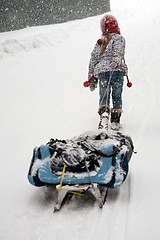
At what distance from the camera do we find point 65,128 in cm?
430

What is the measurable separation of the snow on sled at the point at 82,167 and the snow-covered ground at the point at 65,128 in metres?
0.22

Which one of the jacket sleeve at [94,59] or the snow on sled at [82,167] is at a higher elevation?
the jacket sleeve at [94,59]

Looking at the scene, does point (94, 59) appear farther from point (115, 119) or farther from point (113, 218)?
point (113, 218)

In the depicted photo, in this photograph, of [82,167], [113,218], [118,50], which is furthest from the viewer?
[118,50]

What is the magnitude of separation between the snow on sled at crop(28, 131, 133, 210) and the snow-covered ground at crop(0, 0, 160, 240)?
22 centimetres

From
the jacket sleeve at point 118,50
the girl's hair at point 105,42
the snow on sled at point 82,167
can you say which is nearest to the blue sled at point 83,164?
the snow on sled at point 82,167

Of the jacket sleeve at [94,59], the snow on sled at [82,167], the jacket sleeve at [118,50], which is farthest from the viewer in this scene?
the jacket sleeve at [94,59]

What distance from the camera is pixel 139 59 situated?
28.1ft

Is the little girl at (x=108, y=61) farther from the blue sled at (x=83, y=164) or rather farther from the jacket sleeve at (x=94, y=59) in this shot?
the blue sled at (x=83, y=164)

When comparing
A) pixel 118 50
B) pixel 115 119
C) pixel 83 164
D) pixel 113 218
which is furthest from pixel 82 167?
pixel 118 50

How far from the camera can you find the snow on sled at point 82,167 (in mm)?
2145

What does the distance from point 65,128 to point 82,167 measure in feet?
7.16

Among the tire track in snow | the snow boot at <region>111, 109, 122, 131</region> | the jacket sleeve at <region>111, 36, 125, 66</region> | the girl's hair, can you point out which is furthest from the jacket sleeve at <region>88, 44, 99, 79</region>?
the tire track in snow

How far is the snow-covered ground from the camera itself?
1.99 metres
